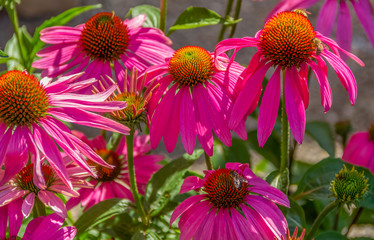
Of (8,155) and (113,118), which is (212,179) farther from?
(8,155)

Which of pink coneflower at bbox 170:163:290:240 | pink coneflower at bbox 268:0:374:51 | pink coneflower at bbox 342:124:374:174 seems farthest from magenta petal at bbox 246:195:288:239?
pink coneflower at bbox 342:124:374:174

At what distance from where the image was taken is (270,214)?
65 cm

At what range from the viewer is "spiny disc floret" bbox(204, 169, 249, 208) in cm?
67

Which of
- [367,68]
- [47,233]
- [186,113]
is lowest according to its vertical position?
[367,68]

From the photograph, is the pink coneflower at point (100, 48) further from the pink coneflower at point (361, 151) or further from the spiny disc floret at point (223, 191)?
the pink coneflower at point (361, 151)

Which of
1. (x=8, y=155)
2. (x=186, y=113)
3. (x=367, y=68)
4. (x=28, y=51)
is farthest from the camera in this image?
(x=367, y=68)

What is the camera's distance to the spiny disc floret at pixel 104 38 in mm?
846

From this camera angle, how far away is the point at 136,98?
71cm

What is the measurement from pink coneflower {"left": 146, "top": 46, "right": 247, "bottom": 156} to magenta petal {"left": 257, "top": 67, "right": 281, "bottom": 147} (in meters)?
0.03

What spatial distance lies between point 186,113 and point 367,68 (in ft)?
5.69

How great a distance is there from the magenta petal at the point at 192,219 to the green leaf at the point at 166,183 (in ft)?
0.47

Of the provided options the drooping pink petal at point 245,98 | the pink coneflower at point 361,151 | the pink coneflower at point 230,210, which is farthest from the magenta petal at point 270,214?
the pink coneflower at point 361,151

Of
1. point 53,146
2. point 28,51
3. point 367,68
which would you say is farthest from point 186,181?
point 367,68

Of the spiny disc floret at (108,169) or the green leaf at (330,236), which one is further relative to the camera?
the spiny disc floret at (108,169)
